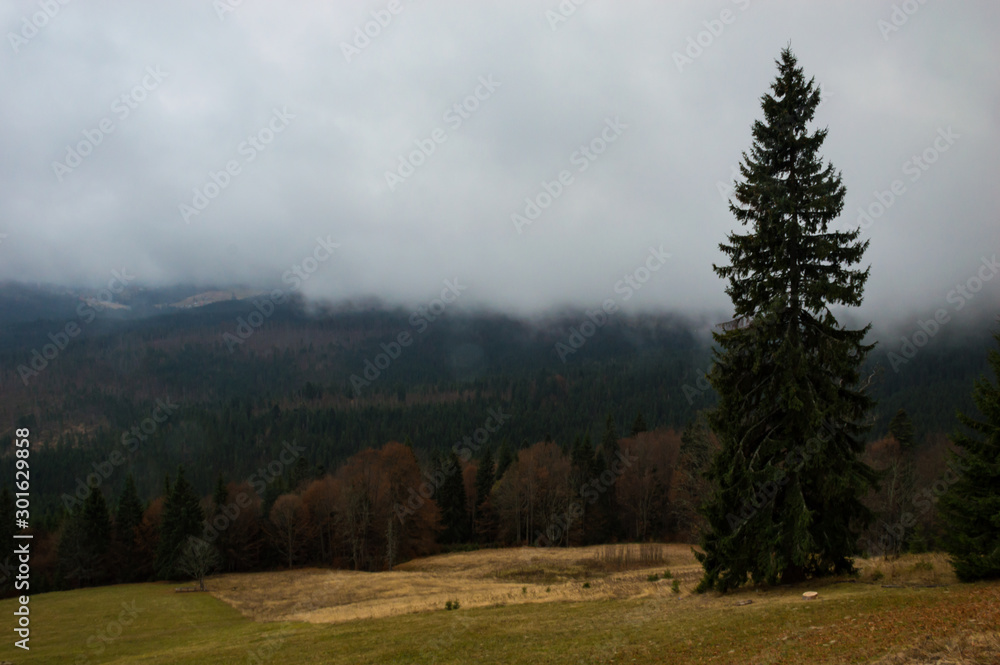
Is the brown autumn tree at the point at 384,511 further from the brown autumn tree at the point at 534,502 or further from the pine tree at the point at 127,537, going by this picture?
the pine tree at the point at 127,537

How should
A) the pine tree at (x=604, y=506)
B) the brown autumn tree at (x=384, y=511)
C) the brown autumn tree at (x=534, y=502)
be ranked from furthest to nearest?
the pine tree at (x=604, y=506), the brown autumn tree at (x=534, y=502), the brown autumn tree at (x=384, y=511)

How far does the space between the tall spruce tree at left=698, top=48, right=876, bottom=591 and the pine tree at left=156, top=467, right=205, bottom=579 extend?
7068cm

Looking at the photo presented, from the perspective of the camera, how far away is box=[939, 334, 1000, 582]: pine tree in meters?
15.0

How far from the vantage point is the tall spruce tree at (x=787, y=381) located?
1794 centimetres

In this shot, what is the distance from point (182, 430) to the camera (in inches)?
7854

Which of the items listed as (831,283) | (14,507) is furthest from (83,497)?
(831,283)

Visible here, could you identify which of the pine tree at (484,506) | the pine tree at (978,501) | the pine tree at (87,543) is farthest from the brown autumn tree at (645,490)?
the pine tree at (87,543)

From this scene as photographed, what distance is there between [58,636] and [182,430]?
190017mm

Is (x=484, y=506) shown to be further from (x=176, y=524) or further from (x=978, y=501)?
(x=978, y=501)

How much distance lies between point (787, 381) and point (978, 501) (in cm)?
588

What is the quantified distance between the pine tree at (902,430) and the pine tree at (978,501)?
56654 mm

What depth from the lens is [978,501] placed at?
15320 mm

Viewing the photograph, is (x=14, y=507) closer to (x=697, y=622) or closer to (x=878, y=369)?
(x=697, y=622)

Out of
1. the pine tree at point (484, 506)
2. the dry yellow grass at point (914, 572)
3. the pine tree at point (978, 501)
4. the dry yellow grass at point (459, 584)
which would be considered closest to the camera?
the pine tree at point (978, 501)
